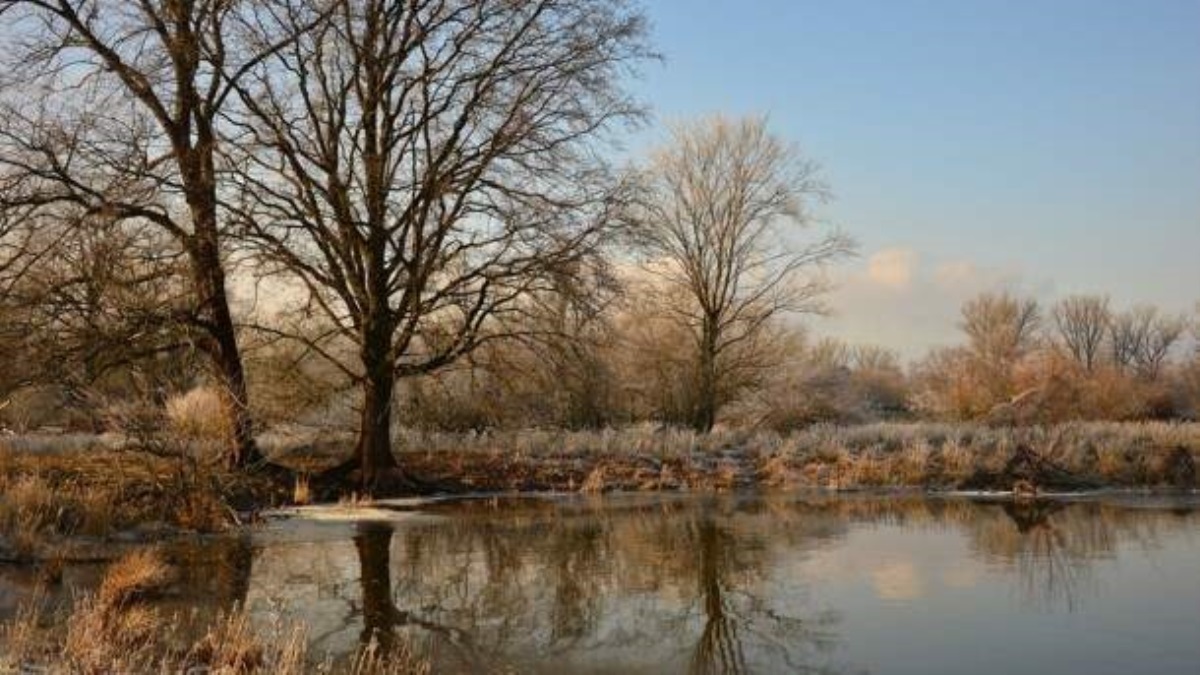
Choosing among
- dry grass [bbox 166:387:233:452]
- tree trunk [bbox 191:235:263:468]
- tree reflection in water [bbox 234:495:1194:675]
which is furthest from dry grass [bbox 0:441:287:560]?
tree reflection in water [bbox 234:495:1194:675]

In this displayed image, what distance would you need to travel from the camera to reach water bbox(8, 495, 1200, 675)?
31.6 ft

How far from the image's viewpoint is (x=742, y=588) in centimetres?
1263

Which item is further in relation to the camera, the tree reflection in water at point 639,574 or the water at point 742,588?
the tree reflection in water at point 639,574

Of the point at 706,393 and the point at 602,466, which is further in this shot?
the point at 706,393

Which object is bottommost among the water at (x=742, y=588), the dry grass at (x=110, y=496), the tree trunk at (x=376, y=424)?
the water at (x=742, y=588)

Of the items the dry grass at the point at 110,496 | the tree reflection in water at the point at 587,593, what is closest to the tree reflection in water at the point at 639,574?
the tree reflection in water at the point at 587,593

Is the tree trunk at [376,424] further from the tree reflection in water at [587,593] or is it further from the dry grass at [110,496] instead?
the tree reflection in water at [587,593]

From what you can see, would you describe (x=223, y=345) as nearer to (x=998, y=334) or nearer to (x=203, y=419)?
(x=203, y=419)

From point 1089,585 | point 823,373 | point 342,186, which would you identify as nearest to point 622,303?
point 342,186

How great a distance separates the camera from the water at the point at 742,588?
963 centimetres

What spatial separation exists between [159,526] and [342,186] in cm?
728

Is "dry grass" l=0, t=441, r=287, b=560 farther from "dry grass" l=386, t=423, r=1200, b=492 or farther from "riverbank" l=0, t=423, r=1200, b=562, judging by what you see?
"dry grass" l=386, t=423, r=1200, b=492

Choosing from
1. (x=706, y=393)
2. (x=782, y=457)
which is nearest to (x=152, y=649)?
(x=782, y=457)

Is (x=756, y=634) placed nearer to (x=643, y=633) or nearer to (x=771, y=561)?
(x=643, y=633)
